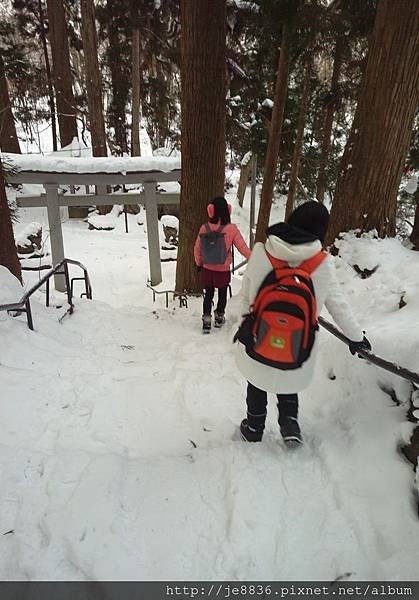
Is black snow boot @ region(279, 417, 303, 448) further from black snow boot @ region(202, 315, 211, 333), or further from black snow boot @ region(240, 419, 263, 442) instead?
black snow boot @ region(202, 315, 211, 333)

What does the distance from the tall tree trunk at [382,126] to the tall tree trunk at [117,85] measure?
14937 millimetres

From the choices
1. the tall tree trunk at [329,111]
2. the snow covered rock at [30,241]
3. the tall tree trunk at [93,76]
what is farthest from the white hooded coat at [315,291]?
the tall tree trunk at [93,76]

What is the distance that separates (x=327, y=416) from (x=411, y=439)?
685 millimetres

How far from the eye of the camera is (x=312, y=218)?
91.0 inches

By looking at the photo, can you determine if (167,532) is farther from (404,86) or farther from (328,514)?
(404,86)

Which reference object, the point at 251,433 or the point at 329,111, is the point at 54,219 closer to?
the point at 251,433

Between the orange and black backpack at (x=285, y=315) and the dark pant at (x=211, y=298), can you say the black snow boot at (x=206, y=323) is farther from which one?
→ the orange and black backpack at (x=285, y=315)

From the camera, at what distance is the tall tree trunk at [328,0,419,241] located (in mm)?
4094

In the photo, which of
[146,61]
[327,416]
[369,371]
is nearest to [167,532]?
[327,416]

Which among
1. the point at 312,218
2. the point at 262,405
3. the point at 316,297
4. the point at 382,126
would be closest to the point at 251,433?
the point at 262,405

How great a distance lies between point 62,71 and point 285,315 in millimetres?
18291

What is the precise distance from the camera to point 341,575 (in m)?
2.02

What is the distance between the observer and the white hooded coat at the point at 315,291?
90.0 inches

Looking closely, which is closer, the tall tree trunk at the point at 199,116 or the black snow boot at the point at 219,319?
the black snow boot at the point at 219,319
